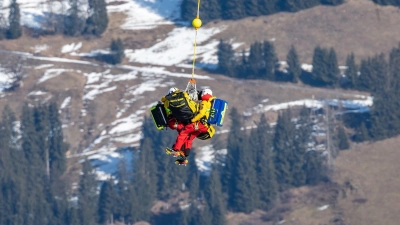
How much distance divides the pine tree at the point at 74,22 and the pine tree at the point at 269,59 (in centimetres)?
2310

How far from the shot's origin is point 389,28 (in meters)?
137

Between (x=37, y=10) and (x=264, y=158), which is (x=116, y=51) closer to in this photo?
(x=37, y=10)

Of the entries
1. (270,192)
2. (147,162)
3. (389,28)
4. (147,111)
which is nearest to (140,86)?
(147,111)

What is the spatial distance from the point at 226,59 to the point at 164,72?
7.27 meters

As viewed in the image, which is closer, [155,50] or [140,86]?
[140,86]

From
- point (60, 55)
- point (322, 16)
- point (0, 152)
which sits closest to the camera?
point (0, 152)

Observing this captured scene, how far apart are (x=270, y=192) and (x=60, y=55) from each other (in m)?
32.5

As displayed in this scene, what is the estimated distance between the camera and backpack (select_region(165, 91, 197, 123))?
101 ft

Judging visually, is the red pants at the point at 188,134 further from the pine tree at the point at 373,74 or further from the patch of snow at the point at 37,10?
the patch of snow at the point at 37,10

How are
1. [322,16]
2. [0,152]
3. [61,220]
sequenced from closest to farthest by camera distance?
1. [61,220]
2. [0,152]
3. [322,16]

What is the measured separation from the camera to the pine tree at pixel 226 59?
129 metres

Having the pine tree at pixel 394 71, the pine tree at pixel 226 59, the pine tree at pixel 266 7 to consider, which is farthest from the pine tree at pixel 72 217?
the pine tree at pixel 266 7

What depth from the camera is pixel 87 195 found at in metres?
111

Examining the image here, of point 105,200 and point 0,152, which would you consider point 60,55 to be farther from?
point 105,200
